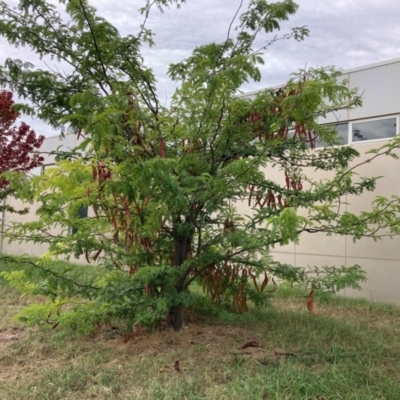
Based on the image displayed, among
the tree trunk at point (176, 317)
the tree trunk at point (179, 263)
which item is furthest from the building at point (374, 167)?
the tree trunk at point (176, 317)

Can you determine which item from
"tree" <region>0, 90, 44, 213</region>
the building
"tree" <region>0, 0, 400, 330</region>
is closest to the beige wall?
the building

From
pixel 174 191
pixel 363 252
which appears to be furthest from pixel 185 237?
pixel 363 252

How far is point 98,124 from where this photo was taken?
9.67 feet

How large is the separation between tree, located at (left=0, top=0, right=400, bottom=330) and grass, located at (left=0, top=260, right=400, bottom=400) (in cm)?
29

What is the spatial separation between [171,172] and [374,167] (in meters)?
5.11

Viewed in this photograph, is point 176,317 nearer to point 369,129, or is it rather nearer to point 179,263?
point 179,263

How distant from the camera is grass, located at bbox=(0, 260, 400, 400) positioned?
319 cm

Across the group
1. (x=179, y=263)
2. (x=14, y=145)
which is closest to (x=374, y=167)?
(x=179, y=263)

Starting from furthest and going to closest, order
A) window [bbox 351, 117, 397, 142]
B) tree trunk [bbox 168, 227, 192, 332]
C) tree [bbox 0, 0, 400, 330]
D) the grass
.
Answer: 1. window [bbox 351, 117, 397, 142]
2. tree trunk [bbox 168, 227, 192, 332]
3. tree [bbox 0, 0, 400, 330]
4. the grass

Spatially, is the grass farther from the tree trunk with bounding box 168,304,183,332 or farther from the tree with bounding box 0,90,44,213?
the tree with bounding box 0,90,44,213

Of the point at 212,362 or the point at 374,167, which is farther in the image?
the point at 374,167

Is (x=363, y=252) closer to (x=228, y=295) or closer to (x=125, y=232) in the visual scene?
(x=228, y=295)

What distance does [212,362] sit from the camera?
12.2 feet

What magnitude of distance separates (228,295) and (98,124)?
2505 mm
